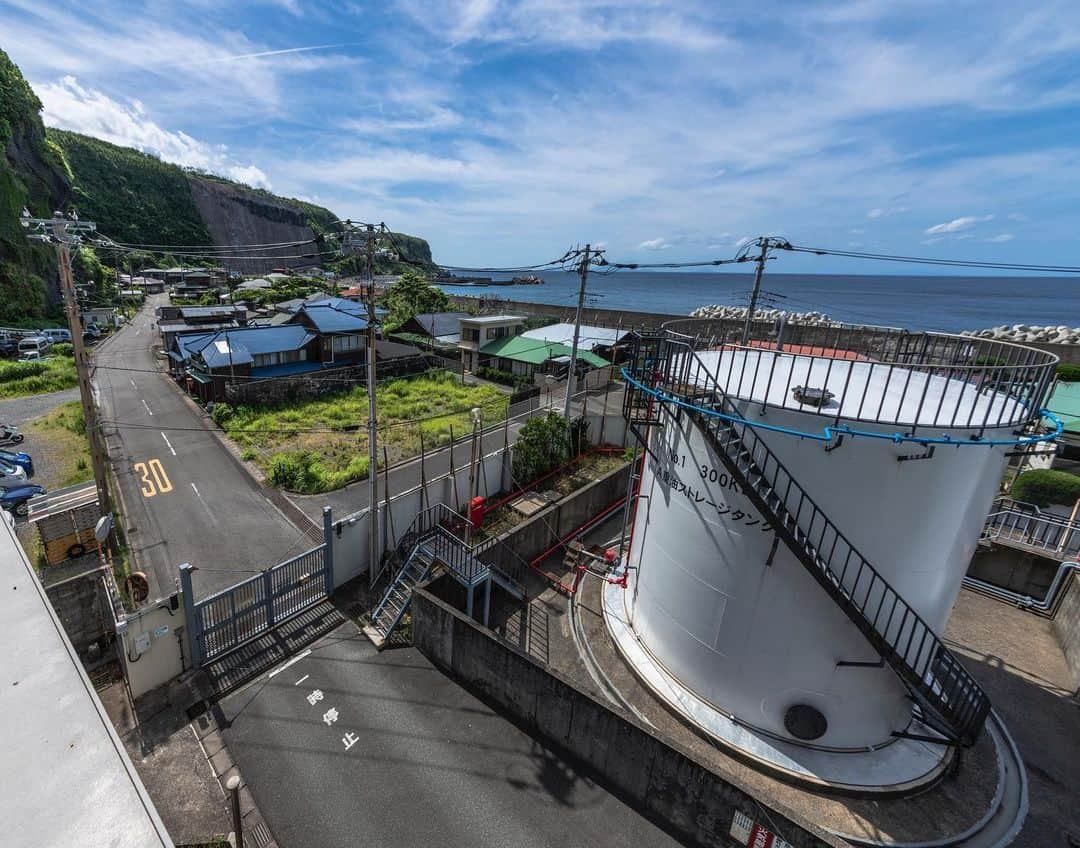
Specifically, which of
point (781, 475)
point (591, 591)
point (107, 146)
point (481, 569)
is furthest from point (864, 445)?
point (107, 146)

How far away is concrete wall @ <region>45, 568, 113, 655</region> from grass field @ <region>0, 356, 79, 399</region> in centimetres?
2736

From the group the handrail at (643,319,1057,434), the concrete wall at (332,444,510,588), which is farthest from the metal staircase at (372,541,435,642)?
the handrail at (643,319,1057,434)

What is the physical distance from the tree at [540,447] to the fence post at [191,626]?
12.0 m

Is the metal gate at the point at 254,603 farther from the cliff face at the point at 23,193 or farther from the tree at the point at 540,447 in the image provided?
the cliff face at the point at 23,193

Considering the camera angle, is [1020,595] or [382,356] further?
[382,356]

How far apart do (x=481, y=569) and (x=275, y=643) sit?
217 inches

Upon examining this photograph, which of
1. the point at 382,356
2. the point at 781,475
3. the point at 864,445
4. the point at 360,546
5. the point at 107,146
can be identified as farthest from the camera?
the point at 107,146

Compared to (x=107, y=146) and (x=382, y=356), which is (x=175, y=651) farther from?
(x=107, y=146)

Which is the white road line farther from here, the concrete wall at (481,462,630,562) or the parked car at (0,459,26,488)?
the parked car at (0,459,26,488)

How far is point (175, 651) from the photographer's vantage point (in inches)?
437

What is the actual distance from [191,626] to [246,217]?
148 m

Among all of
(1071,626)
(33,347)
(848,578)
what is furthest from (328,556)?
(33,347)

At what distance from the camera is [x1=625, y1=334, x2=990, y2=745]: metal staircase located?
847 centimetres

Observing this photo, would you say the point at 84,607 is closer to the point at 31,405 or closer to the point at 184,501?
the point at 184,501
